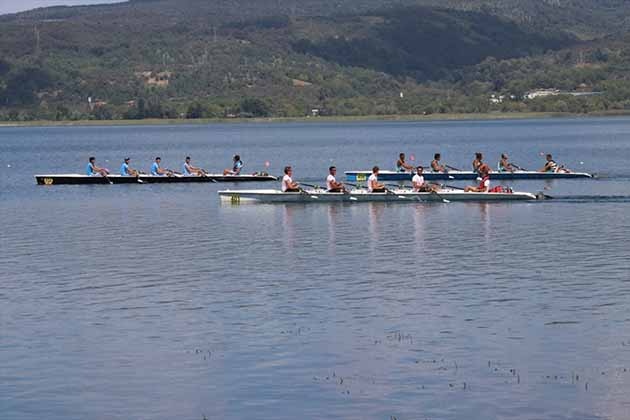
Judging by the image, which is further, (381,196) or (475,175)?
(475,175)

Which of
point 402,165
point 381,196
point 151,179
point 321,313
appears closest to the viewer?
point 321,313

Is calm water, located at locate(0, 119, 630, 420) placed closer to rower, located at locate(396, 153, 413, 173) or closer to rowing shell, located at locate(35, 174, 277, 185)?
rower, located at locate(396, 153, 413, 173)

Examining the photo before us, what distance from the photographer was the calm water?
74.1ft

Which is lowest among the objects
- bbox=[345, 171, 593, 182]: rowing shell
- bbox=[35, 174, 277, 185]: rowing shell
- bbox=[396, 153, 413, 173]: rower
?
bbox=[345, 171, 593, 182]: rowing shell

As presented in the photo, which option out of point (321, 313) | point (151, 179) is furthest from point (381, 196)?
point (321, 313)

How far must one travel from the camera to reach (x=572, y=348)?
2564 cm

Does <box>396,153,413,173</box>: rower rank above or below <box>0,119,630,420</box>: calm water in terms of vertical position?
above

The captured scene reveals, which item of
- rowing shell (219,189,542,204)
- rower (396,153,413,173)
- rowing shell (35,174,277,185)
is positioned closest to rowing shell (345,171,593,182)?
rower (396,153,413,173)

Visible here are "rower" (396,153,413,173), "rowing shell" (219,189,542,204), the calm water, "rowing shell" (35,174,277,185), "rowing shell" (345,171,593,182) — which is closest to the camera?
the calm water

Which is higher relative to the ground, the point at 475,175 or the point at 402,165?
the point at 402,165

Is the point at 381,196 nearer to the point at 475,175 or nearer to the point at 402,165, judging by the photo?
the point at 402,165

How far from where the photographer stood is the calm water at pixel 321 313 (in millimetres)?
22578

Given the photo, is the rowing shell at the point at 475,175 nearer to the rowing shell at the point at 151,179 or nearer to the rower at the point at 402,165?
the rower at the point at 402,165

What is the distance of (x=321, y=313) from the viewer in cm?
2977
